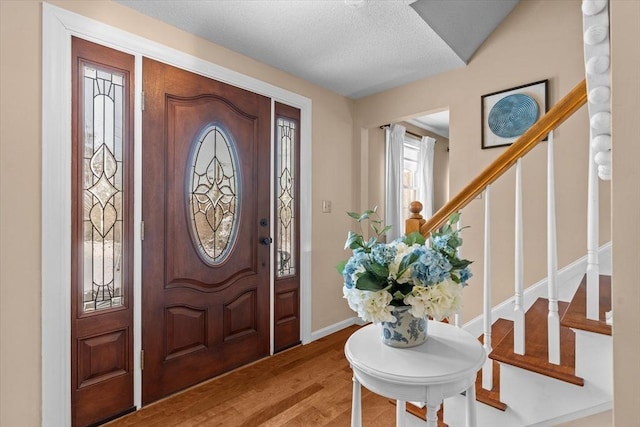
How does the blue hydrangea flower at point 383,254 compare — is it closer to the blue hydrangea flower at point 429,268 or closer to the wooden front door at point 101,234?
the blue hydrangea flower at point 429,268

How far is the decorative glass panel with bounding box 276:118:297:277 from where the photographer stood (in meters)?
2.73

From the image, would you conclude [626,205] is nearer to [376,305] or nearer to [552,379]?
[376,305]

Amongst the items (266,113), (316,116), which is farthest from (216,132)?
(316,116)

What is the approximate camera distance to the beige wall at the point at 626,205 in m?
0.50

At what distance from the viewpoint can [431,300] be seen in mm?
956

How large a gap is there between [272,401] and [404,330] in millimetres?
1359

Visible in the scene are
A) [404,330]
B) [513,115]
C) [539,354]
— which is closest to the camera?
[404,330]

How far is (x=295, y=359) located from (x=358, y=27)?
242 centimetres

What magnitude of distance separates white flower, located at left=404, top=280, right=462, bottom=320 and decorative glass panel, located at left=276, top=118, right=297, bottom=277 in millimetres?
1863

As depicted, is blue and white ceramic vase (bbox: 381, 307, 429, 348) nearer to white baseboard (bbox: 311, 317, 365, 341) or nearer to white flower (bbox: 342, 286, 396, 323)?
white flower (bbox: 342, 286, 396, 323)

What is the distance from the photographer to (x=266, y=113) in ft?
Answer: 8.54

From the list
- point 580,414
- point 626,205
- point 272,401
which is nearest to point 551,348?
point 580,414

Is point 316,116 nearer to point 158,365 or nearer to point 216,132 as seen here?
point 216,132

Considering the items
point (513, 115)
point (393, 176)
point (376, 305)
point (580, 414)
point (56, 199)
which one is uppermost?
point (513, 115)
